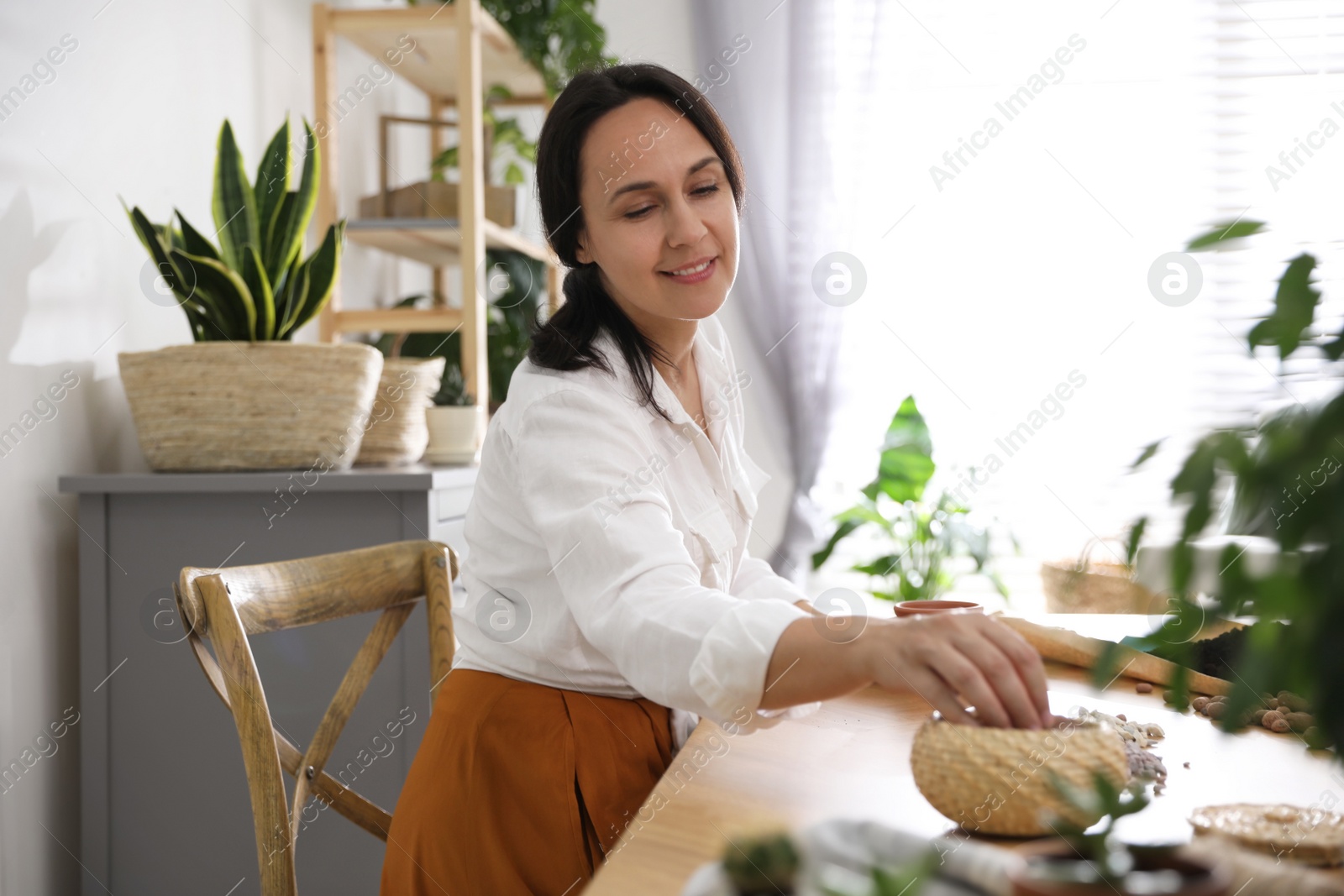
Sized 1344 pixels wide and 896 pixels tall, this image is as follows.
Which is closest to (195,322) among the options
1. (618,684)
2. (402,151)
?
(618,684)

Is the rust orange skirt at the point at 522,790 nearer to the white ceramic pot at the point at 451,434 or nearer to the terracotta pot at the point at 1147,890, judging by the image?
the terracotta pot at the point at 1147,890

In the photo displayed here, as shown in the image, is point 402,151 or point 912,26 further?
point 912,26

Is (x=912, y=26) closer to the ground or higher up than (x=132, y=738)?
higher up

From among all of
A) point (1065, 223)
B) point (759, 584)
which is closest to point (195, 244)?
point (759, 584)

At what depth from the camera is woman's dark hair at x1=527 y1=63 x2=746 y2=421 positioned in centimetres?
115

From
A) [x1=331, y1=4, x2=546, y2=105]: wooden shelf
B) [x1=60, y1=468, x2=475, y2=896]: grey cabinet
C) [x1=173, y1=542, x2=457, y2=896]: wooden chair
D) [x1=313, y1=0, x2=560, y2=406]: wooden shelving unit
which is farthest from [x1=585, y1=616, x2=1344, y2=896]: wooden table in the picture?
[x1=331, y1=4, x2=546, y2=105]: wooden shelf

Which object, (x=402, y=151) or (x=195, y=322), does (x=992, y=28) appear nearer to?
(x=402, y=151)

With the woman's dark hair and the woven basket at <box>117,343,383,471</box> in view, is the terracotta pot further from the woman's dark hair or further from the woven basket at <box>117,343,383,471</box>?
the woven basket at <box>117,343,383,471</box>

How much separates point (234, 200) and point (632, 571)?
132 centimetres

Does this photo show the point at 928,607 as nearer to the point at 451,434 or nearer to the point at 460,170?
the point at 451,434

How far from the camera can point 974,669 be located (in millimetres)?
613

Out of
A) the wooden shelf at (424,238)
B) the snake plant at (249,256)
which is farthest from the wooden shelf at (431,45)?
the snake plant at (249,256)

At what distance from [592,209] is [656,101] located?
143mm

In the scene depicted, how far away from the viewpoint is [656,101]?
116cm
